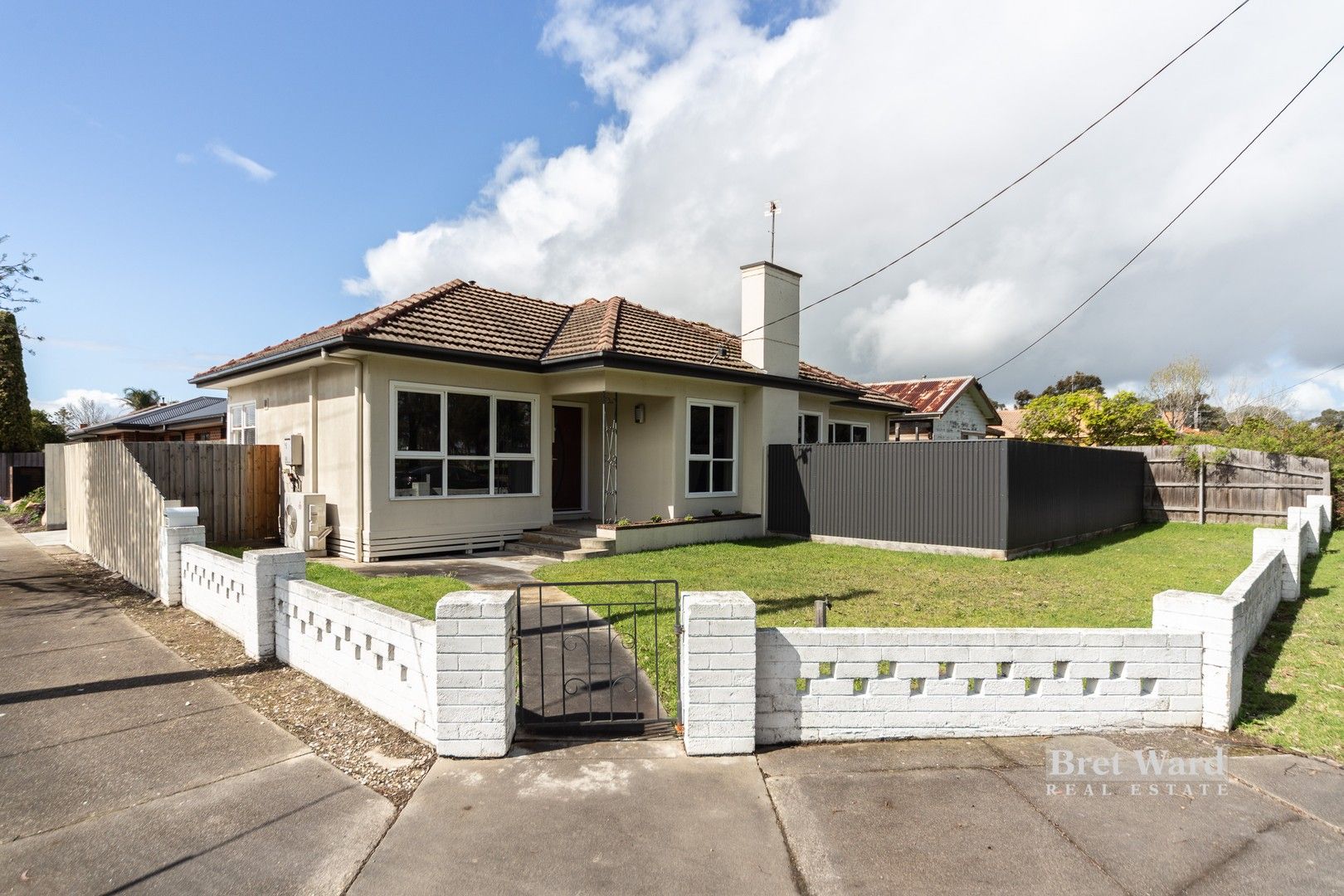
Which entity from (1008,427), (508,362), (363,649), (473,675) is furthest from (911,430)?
(473,675)

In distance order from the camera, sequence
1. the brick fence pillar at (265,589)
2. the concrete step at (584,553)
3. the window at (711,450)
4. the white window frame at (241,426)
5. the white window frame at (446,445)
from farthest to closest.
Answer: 1. the white window frame at (241,426)
2. the window at (711,450)
3. the concrete step at (584,553)
4. the white window frame at (446,445)
5. the brick fence pillar at (265,589)

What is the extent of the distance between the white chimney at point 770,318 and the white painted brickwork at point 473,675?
1096 cm

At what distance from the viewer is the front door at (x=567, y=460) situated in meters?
13.6

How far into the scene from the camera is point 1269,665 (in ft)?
18.5

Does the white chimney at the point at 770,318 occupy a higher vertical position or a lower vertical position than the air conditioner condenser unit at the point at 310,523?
higher

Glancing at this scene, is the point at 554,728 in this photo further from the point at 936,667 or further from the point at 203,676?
the point at 203,676

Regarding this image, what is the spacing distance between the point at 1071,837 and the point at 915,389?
29.3 metres

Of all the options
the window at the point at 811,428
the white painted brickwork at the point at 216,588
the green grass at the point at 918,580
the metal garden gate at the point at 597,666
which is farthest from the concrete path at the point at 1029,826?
the window at the point at 811,428

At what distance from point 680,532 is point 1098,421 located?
734 inches

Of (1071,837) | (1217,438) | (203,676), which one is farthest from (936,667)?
(1217,438)

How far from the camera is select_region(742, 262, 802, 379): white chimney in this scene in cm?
1420

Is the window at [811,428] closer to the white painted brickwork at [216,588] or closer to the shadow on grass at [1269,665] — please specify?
the shadow on grass at [1269,665]

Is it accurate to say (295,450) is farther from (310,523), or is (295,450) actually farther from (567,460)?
(567,460)

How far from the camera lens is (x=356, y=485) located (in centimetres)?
1030
